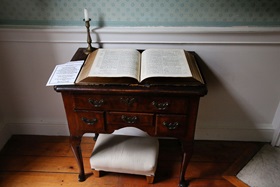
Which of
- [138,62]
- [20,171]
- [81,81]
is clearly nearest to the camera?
[81,81]

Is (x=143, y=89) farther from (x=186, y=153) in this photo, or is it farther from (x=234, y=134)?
(x=234, y=134)

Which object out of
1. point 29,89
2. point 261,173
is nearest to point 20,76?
point 29,89

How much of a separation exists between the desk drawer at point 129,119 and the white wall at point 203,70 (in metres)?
0.44

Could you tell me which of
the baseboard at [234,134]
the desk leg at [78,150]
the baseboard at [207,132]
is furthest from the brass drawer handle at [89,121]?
the baseboard at [234,134]

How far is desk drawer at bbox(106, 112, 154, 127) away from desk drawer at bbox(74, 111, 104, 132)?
0.13 ft

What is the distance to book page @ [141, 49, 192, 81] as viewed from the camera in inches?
40.0

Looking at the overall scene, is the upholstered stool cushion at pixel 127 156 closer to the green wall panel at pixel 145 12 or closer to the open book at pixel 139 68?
the open book at pixel 139 68

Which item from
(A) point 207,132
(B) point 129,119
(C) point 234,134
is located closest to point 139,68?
(B) point 129,119

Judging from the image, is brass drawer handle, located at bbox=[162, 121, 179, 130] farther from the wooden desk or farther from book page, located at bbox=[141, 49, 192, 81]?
book page, located at bbox=[141, 49, 192, 81]

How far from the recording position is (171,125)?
3.59 ft

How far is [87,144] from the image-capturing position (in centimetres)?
165

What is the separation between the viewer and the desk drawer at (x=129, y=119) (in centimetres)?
108

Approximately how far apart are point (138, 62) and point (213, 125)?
2.55 ft

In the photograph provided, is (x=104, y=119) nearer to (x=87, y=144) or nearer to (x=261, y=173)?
(x=87, y=144)
